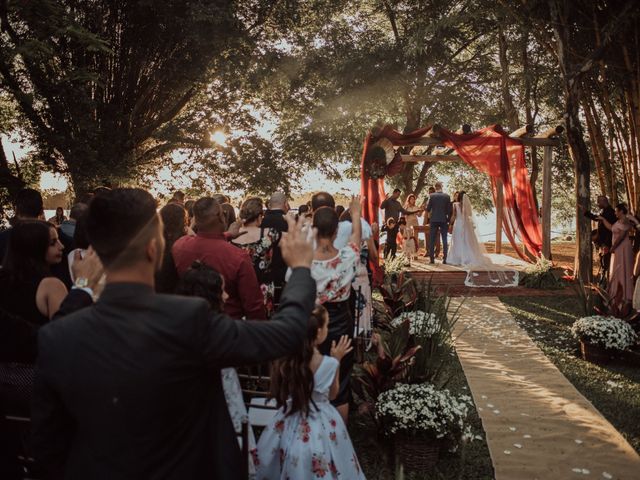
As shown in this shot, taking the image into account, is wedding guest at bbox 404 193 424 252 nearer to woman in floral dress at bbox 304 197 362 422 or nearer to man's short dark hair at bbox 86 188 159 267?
woman in floral dress at bbox 304 197 362 422

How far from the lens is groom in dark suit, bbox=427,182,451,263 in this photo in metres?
15.6

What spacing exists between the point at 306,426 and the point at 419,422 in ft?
4.35

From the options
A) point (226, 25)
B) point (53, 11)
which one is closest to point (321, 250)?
point (53, 11)

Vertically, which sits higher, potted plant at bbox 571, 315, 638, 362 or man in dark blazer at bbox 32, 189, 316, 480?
man in dark blazer at bbox 32, 189, 316, 480

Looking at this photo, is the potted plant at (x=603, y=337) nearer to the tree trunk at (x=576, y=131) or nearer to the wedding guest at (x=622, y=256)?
the wedding guest at (x=622, y=256)

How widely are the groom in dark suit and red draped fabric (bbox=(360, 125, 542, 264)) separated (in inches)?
60.6

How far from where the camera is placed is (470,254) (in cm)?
1533

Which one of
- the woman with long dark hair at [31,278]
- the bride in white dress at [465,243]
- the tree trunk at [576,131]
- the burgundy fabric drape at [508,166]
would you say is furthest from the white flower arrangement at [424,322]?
the bride in white dress at [465,243]

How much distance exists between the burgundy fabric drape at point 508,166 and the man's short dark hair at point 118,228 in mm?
12837

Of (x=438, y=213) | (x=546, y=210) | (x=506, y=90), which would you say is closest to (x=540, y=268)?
(x=546, y=210)

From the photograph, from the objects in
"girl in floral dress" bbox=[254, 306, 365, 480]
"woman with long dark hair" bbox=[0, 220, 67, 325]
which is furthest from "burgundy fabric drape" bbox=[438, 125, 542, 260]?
"woman with long dark hair" bbox=[0, 220, 67, 325]

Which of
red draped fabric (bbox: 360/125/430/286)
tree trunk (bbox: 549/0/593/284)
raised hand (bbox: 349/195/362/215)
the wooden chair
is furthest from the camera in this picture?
red draped fabric (bbox: 360/125/430/286)

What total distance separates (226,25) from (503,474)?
14.1 metres

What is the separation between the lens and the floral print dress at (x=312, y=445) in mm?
3266
